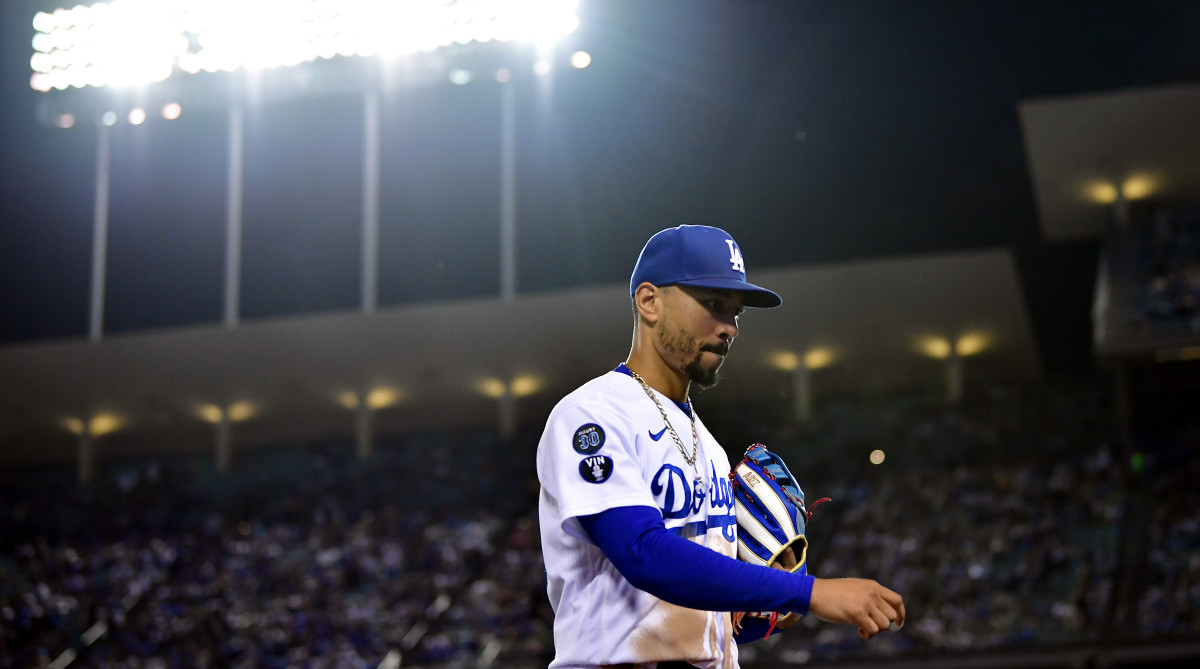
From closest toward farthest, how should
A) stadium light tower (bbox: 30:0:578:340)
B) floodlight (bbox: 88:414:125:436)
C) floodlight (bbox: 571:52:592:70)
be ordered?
floodlight (bbox: 571:52:592:70), stadium light tower (bbox: 30:0:578:340), floodlight (bbox: 88:414:125:436)

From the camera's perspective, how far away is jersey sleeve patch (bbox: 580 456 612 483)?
5.38 feet

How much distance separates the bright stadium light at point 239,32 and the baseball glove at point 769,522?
13575 millimetres

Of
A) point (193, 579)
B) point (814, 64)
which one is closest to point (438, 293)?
point (193, 579)

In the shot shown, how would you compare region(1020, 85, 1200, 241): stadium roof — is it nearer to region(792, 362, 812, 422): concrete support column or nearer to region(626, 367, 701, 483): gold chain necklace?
region(792, 362, 812, 422): concrete support column

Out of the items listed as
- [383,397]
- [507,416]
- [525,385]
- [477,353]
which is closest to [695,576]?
[477,353]

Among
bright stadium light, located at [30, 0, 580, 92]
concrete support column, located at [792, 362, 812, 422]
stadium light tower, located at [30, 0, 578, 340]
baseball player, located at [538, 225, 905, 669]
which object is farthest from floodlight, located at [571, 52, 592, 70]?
baseball player, located at [538, 225, 905, 669]

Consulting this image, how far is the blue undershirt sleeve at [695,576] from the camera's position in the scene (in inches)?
60.3

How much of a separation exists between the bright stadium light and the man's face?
44.5 feet

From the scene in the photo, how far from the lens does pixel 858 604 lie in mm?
1519

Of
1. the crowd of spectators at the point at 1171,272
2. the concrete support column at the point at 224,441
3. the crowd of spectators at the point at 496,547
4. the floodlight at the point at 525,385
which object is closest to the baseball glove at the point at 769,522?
the crowd of spectators at the point at 496,547

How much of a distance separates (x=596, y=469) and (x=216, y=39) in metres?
15.0

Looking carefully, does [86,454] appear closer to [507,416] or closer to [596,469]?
[507,416]

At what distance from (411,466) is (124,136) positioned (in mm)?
6973

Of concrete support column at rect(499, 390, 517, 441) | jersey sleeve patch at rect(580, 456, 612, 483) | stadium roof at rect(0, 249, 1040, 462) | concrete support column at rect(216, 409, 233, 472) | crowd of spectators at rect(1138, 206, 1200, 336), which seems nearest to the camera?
jersey sleeve patch at rect(580, 456, 612, 483)
